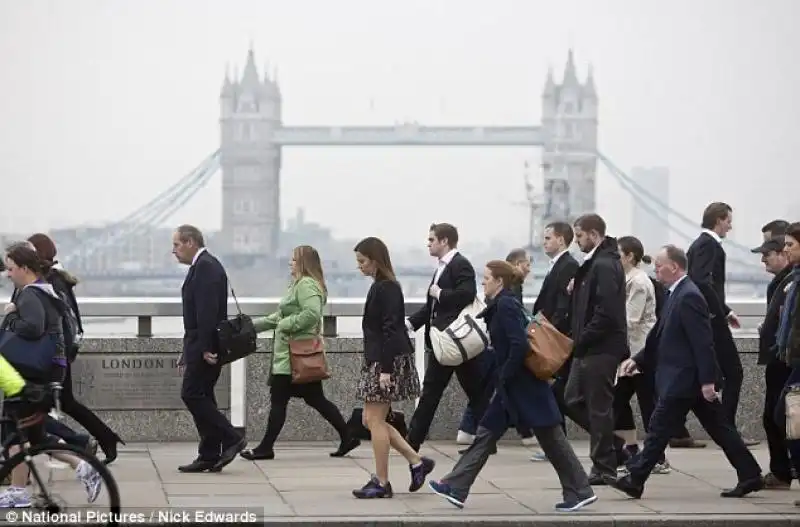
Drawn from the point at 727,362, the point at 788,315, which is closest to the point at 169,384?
the point at 727,362

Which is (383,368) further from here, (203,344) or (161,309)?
(161,309)

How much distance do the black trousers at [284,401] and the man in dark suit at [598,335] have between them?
1.63 m

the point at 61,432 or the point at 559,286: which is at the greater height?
the point at 559,286

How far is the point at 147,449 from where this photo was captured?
9.05m

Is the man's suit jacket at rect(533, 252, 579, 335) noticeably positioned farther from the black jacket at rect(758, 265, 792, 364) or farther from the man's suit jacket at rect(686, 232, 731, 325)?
the black jacket at rect(758, 265, 792, 364)

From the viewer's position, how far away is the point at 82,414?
26.3 ft

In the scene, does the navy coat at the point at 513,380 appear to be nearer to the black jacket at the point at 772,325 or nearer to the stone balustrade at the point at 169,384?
the black jacket at the point at 772,325

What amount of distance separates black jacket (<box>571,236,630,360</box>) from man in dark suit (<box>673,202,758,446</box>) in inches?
35.4

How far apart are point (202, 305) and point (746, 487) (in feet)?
9.07

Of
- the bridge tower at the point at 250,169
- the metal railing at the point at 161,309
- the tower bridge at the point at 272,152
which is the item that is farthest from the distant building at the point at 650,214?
the metal railing at the point at 161,309

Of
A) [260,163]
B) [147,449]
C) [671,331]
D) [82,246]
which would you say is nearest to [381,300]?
[671,331]

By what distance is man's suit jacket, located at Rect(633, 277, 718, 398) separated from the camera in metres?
6.80

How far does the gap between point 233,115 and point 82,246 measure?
1632 centimetres

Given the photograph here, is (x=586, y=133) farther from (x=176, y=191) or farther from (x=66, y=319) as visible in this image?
(x=66, y=319)
